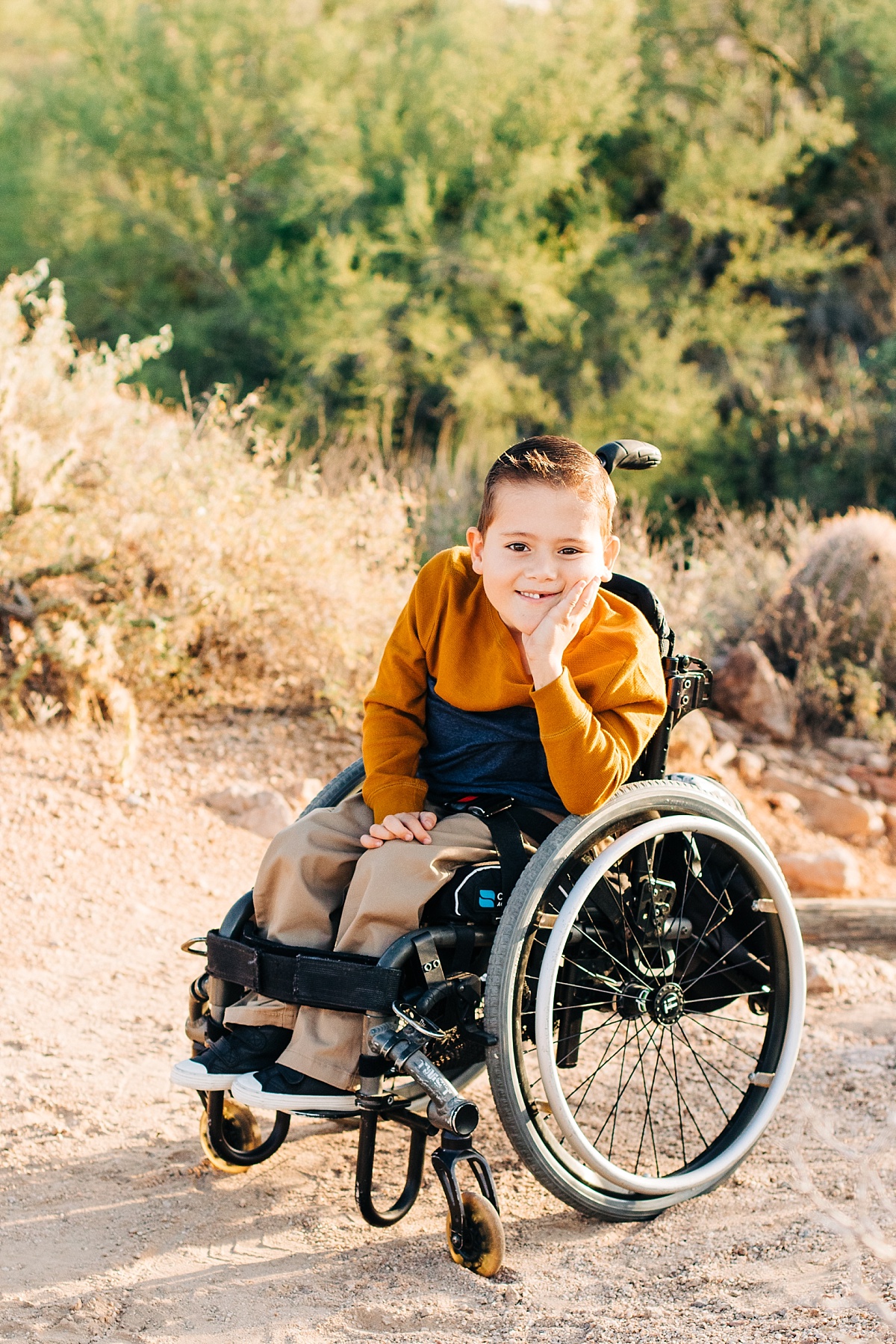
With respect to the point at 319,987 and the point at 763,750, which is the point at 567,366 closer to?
the point at 763,750

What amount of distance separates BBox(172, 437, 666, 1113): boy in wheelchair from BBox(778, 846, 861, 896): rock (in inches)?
98.0

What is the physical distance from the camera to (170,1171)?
2463 mm

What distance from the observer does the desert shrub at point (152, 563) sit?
4.84 m

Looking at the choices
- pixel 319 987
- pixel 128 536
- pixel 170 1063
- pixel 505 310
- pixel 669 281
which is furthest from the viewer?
pixel 669 281

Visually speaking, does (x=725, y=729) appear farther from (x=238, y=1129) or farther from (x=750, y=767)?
(x=238, y=1129)

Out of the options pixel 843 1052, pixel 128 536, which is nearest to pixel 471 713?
pixel 843 1052

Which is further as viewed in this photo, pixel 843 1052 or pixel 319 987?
pixel 843 1052

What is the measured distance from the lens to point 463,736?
246 centimetres

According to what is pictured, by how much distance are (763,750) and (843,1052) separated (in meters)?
2.70

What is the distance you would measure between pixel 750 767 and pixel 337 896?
359cm

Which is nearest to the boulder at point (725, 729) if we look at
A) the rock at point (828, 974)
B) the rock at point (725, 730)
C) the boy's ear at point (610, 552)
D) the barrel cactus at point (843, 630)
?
the rock at point (725, 730)

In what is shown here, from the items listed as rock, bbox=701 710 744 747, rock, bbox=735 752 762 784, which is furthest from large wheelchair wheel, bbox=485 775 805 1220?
rock, bbox=701 710 744 747

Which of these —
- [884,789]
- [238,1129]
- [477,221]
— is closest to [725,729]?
[884,789]

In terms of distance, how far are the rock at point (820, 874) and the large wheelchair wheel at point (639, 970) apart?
6.43ft
